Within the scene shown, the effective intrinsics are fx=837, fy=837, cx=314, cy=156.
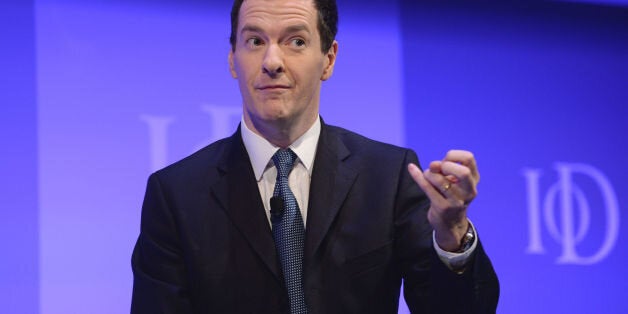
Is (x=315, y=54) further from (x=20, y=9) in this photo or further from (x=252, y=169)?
(x=20, y=9)

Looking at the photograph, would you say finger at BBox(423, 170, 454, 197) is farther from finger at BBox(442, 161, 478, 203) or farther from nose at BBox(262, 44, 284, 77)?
nose at BBox(262, 44, 284, 77)

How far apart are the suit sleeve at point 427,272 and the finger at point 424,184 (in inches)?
5.9

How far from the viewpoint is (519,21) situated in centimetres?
371

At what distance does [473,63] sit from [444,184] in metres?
2.04

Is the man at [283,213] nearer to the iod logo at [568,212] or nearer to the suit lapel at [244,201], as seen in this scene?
the suit lapel at [244,201]

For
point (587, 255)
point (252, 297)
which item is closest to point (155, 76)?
point (252, 297)

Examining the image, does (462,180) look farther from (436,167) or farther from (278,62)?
(278,62)

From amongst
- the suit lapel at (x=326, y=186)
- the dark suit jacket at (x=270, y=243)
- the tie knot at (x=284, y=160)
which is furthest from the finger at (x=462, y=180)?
the tie knot at (x=284, y=160)

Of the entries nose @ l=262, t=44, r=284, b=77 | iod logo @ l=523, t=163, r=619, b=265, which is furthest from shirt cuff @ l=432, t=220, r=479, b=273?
iod logo @ l=523, t=163, r=619, b=265

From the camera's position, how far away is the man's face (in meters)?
2.00

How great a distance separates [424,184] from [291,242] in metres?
0.44

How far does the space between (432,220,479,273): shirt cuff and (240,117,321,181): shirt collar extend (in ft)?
1.48

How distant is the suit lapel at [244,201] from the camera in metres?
1.95

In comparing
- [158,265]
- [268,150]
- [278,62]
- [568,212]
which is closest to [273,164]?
[268,150]
